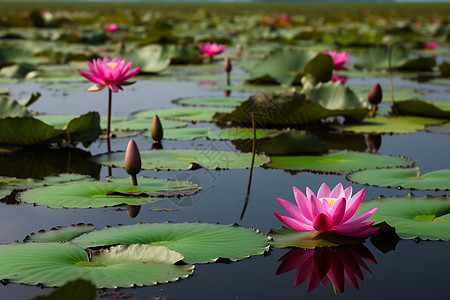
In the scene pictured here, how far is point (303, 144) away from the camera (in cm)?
314

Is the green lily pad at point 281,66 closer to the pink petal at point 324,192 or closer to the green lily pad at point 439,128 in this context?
the green lily pad at point 439,128

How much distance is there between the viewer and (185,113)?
165 inches

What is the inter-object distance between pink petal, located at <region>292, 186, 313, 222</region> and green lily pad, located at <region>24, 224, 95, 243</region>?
637mm

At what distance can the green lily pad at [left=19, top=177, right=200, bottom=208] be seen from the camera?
7.38ft

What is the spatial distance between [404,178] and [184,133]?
1328mm

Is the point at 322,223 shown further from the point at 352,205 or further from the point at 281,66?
the point at 281,66

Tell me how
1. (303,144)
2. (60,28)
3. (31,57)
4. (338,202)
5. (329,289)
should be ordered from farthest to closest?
(60,28)
(31,57)
(303,144)
(338,202)
(329,289)

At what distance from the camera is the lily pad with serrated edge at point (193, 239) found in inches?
69.6

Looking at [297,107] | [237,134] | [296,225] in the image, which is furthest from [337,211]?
[297,107]

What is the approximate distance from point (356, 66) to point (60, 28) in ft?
34.3

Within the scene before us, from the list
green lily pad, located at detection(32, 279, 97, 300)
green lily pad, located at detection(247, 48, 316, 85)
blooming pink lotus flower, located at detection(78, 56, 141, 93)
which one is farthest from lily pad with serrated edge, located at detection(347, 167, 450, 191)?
green lily pad, located at detection(247, 48, 316, 85)

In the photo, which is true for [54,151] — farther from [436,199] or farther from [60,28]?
[60,28]

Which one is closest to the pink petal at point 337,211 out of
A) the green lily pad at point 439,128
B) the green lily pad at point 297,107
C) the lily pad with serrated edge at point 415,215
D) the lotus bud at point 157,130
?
the lily pad with serrated edge at point 415,215

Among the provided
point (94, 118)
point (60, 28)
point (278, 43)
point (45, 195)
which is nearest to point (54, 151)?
point (94, 118)
